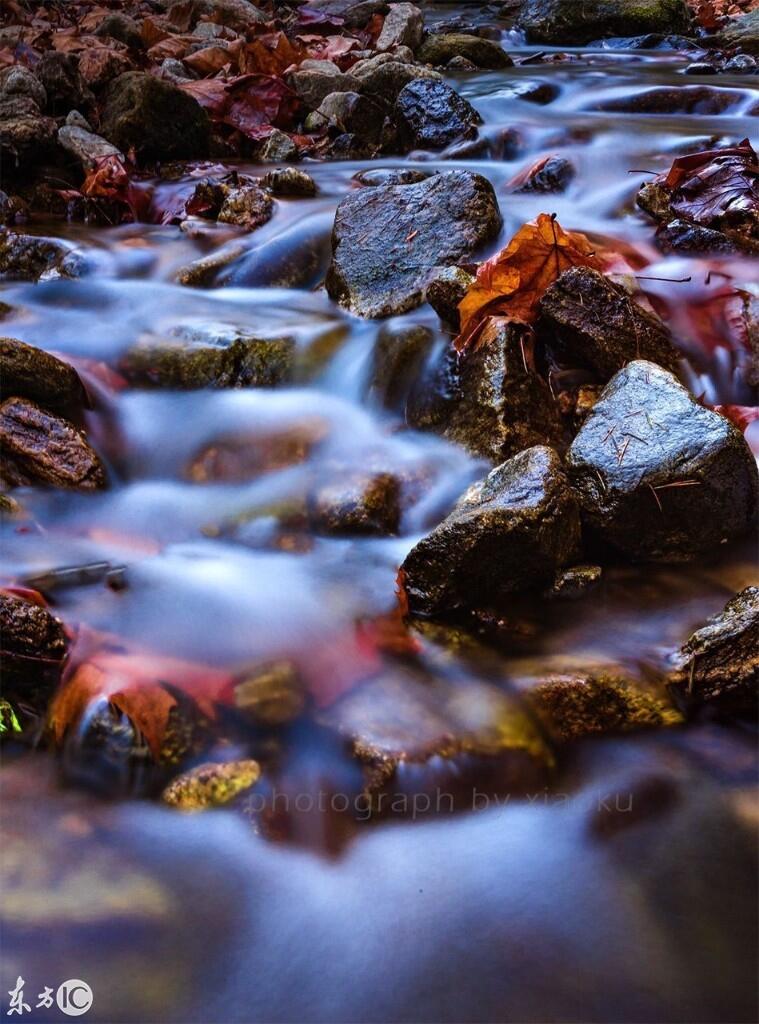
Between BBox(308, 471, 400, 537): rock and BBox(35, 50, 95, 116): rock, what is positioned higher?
BBox(35, 50, 95, 116): rock

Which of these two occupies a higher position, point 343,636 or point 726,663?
point 726,663

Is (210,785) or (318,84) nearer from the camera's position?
(210,785)

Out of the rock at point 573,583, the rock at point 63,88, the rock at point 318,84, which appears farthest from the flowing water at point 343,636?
the rock at point 318,84

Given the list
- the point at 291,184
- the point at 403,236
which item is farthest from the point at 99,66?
the point at 403,236

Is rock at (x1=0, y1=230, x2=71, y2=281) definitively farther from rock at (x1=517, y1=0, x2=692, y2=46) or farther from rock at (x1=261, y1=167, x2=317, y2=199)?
rock at (x1=517, y1=0, x2=692, y2=46)

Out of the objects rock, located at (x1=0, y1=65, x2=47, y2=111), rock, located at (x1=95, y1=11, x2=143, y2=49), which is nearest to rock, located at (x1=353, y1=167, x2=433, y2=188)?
rock, located at (x1=0, y1=65, x2=47, y2=111)

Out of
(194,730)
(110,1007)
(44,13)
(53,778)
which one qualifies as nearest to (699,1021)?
(110,1007)

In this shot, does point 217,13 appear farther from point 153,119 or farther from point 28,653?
point 28,653
